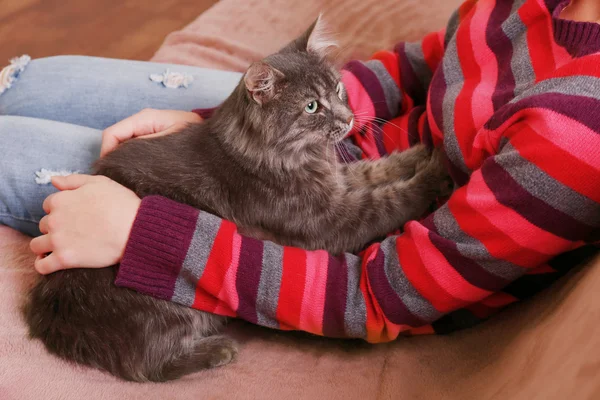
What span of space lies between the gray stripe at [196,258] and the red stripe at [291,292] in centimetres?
15

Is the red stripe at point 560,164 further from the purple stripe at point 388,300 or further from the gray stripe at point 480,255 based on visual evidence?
the purple stripe at point 388,300

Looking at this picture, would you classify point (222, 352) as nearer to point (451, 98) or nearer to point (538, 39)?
point (451, 98)

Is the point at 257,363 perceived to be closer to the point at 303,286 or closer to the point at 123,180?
the point at 303,286

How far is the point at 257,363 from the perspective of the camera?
3.28 feet

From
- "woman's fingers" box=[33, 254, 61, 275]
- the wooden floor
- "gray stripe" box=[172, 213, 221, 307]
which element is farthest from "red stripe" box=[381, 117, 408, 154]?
the wooden floor

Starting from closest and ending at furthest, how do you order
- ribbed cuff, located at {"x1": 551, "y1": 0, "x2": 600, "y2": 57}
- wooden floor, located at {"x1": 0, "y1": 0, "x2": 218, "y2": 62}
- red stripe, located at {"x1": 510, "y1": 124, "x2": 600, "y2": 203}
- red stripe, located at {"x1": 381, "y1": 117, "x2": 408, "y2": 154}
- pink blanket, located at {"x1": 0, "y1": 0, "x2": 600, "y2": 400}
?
pink blanket, located at {"x1": 0, "y1": 0, "x2": 600, "y2": 400}, red stripe, located at {"x1": 510, "y1": 124, "x2": 600, "y2": 203}, ribbed cuff, located at {"x1": 551, "y1": 0, "x2": 600, "y2": 57}, red stripe, located at {"x1": 381, "y1": 117, "x2": 408, "y2": 154}, wooden floor, located at {"x1": 0, "y1": 0, "x2": 218, "y2": 62}

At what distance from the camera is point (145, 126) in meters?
1.31

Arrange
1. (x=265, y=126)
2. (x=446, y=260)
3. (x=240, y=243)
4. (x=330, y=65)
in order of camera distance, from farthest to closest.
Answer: (x=330, y=65)
(x=265, y=126)
(x=240, y=243)
(x=446, y=260)

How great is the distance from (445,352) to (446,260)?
19 centimetres

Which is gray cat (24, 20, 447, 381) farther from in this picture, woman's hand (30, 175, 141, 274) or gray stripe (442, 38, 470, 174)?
gray stripe (442, 38, 470, 174)

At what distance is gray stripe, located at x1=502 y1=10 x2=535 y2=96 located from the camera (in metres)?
0.91

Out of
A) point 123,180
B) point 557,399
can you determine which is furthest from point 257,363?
point 557,399

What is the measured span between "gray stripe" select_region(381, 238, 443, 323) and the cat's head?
0.39 meters

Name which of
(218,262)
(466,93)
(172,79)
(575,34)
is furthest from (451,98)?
(172,79)
